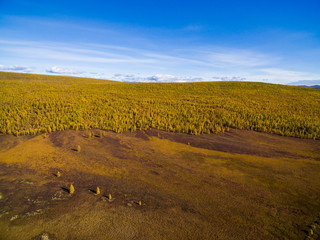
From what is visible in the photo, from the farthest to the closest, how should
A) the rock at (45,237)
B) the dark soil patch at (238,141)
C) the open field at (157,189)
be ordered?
1. the dark soil patch at (238,141)
2. the open field at (157,189)
3. the rock at (45,237)

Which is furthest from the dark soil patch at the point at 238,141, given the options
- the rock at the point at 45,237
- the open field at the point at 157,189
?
the rock at the point at 45,237

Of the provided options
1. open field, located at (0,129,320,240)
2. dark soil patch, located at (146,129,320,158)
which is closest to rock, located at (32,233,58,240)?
open field, located at (0,129,320,240)

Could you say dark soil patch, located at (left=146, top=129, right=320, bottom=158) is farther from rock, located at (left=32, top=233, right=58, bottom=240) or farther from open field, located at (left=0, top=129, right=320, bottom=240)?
rock, located at (left=32, top=233, right=58, bottom=240)

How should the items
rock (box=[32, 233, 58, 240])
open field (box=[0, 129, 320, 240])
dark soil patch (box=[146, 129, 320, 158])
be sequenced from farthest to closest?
dark soil patch (box=[146, 129, 320, 158]) < open field (box=[0, 129, 320, 240]) < rock (box=[32, 233, 58, 240])

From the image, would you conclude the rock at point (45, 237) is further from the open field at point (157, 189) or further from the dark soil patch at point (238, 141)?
the dark soil patch at point (238, 141)

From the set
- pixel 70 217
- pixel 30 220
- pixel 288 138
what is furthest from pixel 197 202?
pixel 288 138

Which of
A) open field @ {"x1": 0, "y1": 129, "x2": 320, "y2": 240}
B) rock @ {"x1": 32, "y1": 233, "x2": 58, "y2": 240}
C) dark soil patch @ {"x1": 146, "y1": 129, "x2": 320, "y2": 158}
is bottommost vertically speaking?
rock @ {"x1": 32, "y1": 233, "x2": 58, "y2": 240}

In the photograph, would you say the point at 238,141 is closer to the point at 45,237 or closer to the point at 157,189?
the point at 157,189

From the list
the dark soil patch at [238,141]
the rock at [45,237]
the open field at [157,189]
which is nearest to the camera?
the rock at [45,237]
